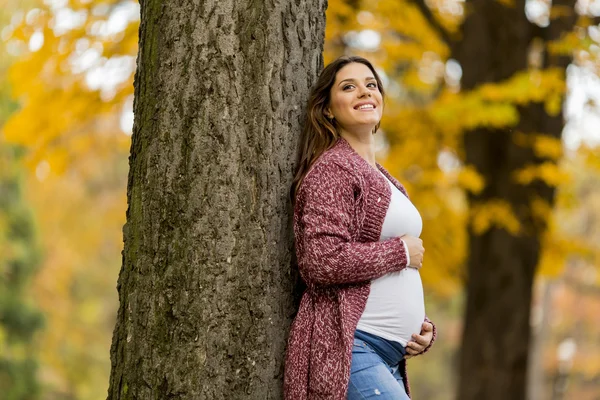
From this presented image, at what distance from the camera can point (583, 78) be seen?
6.64 m

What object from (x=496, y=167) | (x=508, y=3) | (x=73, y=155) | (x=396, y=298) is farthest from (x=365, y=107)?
(x=73, y=155)

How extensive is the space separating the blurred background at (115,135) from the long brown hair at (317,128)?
3058 millimetres

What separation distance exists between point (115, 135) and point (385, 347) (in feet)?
27.9

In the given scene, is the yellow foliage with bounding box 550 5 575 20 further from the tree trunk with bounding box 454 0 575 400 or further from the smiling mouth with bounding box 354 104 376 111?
the smiling mouth with bounding box 354 104 376 111

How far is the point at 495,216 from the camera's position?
7254 millimetres

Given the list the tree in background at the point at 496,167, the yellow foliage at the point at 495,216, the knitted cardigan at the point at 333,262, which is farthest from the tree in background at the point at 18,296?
the knitted cardigan at the point at 333,262

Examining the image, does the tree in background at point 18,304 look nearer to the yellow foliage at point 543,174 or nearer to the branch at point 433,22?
the branch at point 433,22

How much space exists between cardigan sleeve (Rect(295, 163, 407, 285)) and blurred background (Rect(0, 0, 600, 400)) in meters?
3.32

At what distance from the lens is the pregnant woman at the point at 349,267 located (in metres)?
2.62

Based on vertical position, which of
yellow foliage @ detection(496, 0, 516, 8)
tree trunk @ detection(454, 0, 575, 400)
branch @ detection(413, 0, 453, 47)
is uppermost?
yellow foliage @ detection(496, 0, 516, 8)

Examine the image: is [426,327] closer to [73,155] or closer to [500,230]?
[500,230]

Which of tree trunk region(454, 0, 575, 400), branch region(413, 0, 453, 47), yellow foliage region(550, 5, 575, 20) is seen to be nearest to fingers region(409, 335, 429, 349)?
tree trunk region(454, 0, 575, 400)

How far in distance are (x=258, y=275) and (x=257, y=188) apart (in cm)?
30

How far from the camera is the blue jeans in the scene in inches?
104
